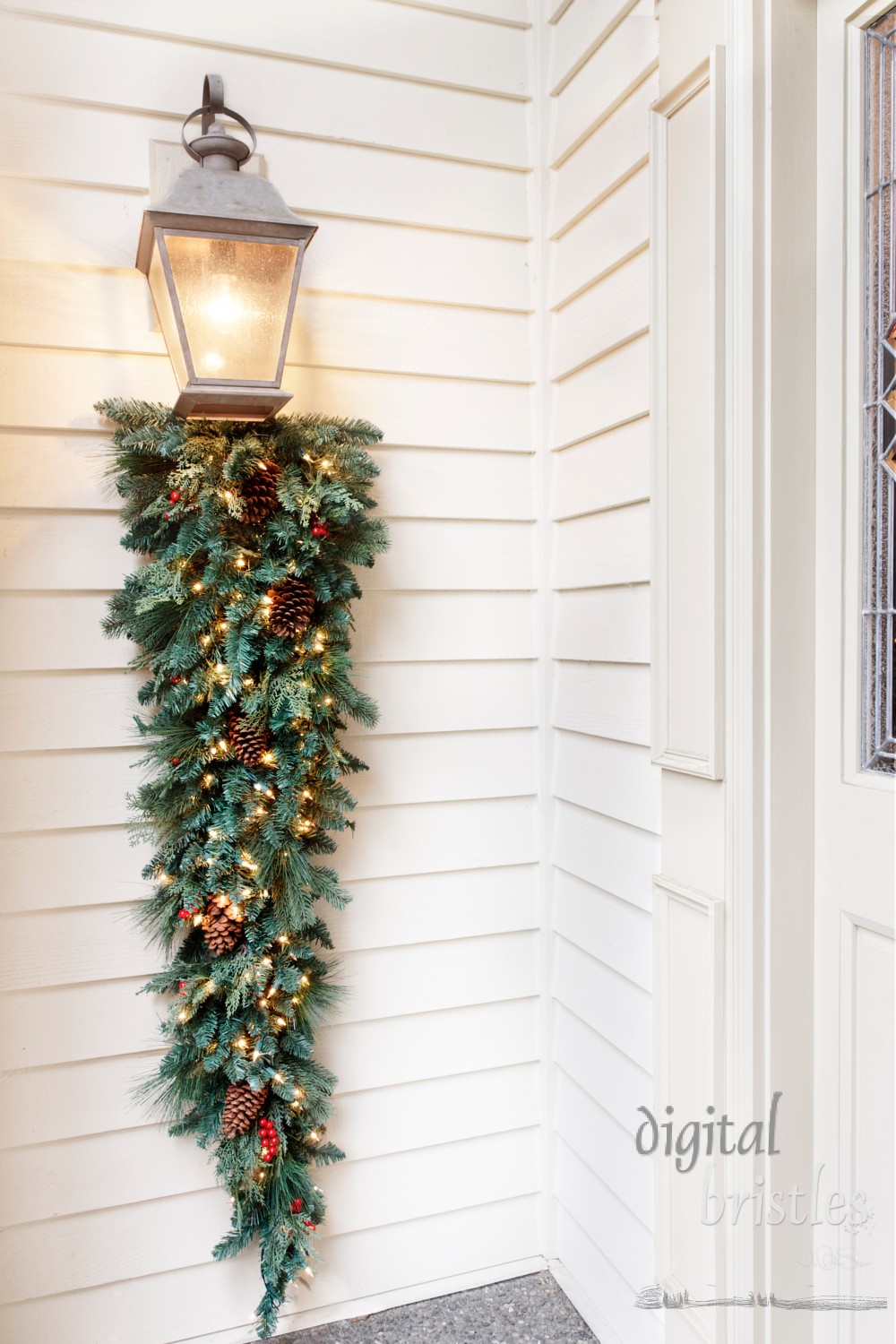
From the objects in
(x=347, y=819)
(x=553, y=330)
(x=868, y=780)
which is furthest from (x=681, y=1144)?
(x=553, y=330)

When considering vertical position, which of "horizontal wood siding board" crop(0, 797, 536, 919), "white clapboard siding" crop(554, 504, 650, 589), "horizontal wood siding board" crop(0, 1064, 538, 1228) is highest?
"white clapboard siding" crop(554, 504, 650, 589)

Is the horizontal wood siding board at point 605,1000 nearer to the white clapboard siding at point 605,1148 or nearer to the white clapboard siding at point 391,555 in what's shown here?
the white clapboard siding at point 605,1148

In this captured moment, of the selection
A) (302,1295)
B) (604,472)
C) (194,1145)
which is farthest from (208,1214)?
(604,472)

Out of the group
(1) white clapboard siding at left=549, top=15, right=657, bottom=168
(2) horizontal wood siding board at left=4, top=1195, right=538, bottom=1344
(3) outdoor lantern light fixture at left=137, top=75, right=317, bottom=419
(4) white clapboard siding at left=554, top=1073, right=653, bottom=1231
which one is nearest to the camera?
(3) outdoor lantern light fixture at left=137, top=75, right=317, bottom=419

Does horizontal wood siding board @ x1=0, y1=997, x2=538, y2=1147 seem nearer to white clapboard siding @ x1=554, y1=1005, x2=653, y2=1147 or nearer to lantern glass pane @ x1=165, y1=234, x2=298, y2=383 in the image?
white clapboard siding @ x1=554, y1=1005, x2=653, y2=1147

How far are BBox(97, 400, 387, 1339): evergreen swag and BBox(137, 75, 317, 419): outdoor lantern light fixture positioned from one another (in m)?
0.14

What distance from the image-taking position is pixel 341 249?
1916mm

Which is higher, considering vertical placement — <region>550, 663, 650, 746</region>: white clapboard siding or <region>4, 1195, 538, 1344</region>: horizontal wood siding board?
<region>550, 663, 650, 746</region>: white clapboard siding

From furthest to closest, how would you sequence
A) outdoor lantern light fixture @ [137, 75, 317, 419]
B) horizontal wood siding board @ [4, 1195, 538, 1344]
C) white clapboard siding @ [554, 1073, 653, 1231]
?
horizontal wood siding board @ [4, 1195, 538, 1344]
white clapboard siding @ [554, 1073, 653, 1231]
outdoor lantern light fixture @ [137, 75, 317, 419]

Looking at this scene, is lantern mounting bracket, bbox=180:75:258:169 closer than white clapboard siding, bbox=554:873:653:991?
Yes

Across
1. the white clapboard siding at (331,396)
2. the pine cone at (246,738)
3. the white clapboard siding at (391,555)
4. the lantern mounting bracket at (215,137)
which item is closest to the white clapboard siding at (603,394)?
the white clapboard siding at (331,396)

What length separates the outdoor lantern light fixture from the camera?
1503 millimetres

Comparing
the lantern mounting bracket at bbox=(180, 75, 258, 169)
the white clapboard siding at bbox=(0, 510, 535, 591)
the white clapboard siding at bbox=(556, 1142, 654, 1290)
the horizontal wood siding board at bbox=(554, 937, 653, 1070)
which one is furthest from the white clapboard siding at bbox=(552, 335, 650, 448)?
the white clapboard siding at bbox=(556, 1142, 654, 1290)

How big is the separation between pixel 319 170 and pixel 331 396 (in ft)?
1.46
